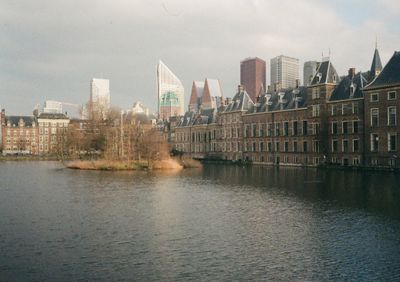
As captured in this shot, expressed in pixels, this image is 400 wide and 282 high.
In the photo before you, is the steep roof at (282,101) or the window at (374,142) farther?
the steep roof at (282,101)

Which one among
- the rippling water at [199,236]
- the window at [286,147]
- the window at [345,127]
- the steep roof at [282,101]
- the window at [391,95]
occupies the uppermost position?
the steep roof at [282,101]

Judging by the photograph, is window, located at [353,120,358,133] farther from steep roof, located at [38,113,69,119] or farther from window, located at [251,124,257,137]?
steep roof, located at [38,113,69,119]

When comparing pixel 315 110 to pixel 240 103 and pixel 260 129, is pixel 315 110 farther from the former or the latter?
pixel 240 103

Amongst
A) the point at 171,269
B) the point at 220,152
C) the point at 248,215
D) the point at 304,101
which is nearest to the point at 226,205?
the point at 248,215

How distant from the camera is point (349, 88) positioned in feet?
232

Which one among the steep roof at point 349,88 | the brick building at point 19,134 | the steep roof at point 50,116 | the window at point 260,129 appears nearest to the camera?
the steep roof at point 349,88

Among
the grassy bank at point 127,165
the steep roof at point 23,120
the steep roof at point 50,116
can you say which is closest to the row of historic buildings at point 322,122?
the grassy bank at point 127,165

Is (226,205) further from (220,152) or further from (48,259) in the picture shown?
(220,152)

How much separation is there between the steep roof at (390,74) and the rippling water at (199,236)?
3208cm

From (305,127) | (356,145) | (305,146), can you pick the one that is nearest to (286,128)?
(305,127)

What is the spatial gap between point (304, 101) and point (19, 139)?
106693 mm

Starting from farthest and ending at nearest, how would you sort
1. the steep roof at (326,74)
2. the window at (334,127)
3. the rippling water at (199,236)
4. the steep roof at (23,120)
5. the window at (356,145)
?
the steep roof at (23,120) < the steep roof at (326,74) < the window at (334,127) < the window at (356,145) < the rippling water at (199,236)

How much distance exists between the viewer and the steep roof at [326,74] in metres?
74.1

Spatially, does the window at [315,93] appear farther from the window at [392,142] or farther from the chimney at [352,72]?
the window at [392,142]
